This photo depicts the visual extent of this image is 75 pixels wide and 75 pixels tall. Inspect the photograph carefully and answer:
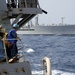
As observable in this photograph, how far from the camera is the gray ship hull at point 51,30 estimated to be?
146 meters

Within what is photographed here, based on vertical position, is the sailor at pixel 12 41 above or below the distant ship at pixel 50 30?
above

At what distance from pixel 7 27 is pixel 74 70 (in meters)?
7.03

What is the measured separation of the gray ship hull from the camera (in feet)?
479

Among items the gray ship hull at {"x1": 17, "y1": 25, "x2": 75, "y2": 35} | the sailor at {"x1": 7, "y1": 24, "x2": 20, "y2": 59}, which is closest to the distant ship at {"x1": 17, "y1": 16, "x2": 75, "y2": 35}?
the gray ship hull at {"x1": 17, "y1": 25, "x2": 75, "y2": 35}

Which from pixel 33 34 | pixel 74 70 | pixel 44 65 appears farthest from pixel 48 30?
pixel 44 65

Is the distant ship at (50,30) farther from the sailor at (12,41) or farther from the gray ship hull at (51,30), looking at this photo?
the sailor at (12,41)

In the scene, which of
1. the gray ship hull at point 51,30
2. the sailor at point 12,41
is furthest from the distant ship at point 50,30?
the sailor at point 12,41

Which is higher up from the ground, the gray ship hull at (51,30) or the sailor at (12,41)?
the sailor at (12,41)

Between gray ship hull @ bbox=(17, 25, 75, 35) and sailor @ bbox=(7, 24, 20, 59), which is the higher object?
sailor @ bbox=(7, 24, 20, 59)

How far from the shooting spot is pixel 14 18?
82.4 ft

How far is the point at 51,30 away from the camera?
150 m

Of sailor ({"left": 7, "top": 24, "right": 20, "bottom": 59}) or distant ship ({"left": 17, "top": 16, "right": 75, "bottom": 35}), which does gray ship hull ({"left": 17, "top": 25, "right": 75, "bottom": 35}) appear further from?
sailor ({"left": 7, "top": 24, "right": 20, "bottom": 59})

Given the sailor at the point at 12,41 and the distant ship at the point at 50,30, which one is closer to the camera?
the sailor at the point at 12,41

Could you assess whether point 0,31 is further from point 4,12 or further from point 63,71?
point 63,71
